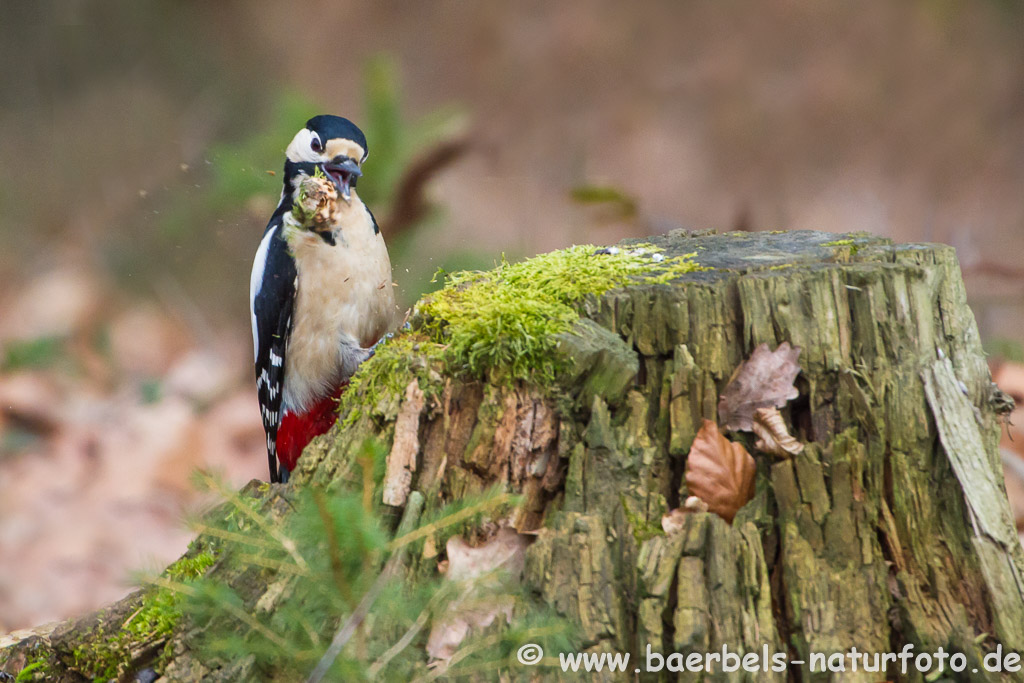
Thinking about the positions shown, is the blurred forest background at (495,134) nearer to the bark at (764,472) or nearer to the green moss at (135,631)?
the green moss at (135,631)

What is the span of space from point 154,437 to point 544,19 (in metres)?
3.49

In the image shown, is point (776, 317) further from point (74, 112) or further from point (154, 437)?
point (74, 112)

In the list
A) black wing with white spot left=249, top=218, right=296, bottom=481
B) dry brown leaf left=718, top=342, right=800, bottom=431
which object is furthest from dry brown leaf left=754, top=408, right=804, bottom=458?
black wing with white spot left=249, top=218, right=296, bottom=481

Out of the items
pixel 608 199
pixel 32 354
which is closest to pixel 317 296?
pixel 608 199

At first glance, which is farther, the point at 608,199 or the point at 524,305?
the point at 608,199

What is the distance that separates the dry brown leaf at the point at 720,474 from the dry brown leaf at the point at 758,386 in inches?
1.9

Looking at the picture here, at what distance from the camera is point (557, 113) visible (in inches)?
210

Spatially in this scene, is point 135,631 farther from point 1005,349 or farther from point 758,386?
point 1005,349

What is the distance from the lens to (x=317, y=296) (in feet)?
7.48

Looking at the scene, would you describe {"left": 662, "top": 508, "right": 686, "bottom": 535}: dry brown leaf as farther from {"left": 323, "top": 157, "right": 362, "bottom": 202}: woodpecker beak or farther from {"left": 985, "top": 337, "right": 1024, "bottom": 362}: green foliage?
{"left": 985, "top": 337, "right": 1024, "bottom": 362}: green foliage

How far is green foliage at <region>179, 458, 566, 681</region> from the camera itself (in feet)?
3.14

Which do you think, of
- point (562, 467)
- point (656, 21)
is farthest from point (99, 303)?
point (562, 467)

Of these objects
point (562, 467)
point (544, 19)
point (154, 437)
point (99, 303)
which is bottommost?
point (562, 467)

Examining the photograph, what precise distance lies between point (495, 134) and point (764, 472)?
4.31 metres
